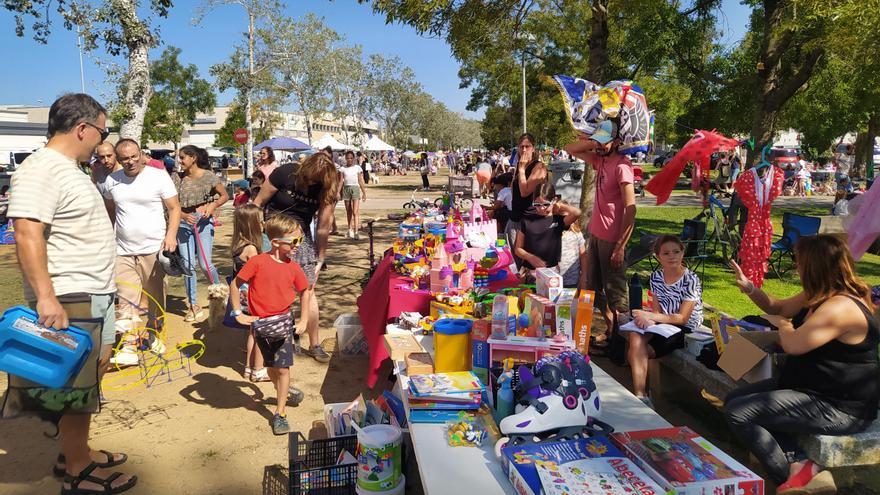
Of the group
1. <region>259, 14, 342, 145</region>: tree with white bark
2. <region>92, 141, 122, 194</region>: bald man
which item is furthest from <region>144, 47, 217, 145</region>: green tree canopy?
<region>92, 141, 122, 194</region>: bald man

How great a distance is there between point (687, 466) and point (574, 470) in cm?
44

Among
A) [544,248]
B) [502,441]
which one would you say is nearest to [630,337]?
[544,248]

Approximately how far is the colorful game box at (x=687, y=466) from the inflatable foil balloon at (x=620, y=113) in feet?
8.73

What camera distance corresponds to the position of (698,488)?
6.56 ft

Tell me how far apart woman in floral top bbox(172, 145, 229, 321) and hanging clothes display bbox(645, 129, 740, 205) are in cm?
465

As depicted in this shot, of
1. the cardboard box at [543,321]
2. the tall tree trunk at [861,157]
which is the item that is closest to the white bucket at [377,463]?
the cardboard box at [543,321]

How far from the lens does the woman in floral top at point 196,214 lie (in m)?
5.90

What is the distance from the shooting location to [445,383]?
2.86 m

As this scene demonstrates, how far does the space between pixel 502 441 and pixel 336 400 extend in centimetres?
214

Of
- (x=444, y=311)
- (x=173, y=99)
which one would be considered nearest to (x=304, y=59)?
(x=173, y=99)

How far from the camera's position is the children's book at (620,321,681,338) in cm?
375

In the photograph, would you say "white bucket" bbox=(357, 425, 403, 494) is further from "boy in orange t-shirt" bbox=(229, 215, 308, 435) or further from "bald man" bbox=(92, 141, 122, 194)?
"bald man" bbox=(92, 141, 122, 194)

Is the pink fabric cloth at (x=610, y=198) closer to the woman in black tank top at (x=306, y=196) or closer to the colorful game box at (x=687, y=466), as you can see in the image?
the colorful game box at (x=687, y=466)

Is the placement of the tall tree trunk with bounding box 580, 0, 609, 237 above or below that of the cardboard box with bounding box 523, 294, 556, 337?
above
